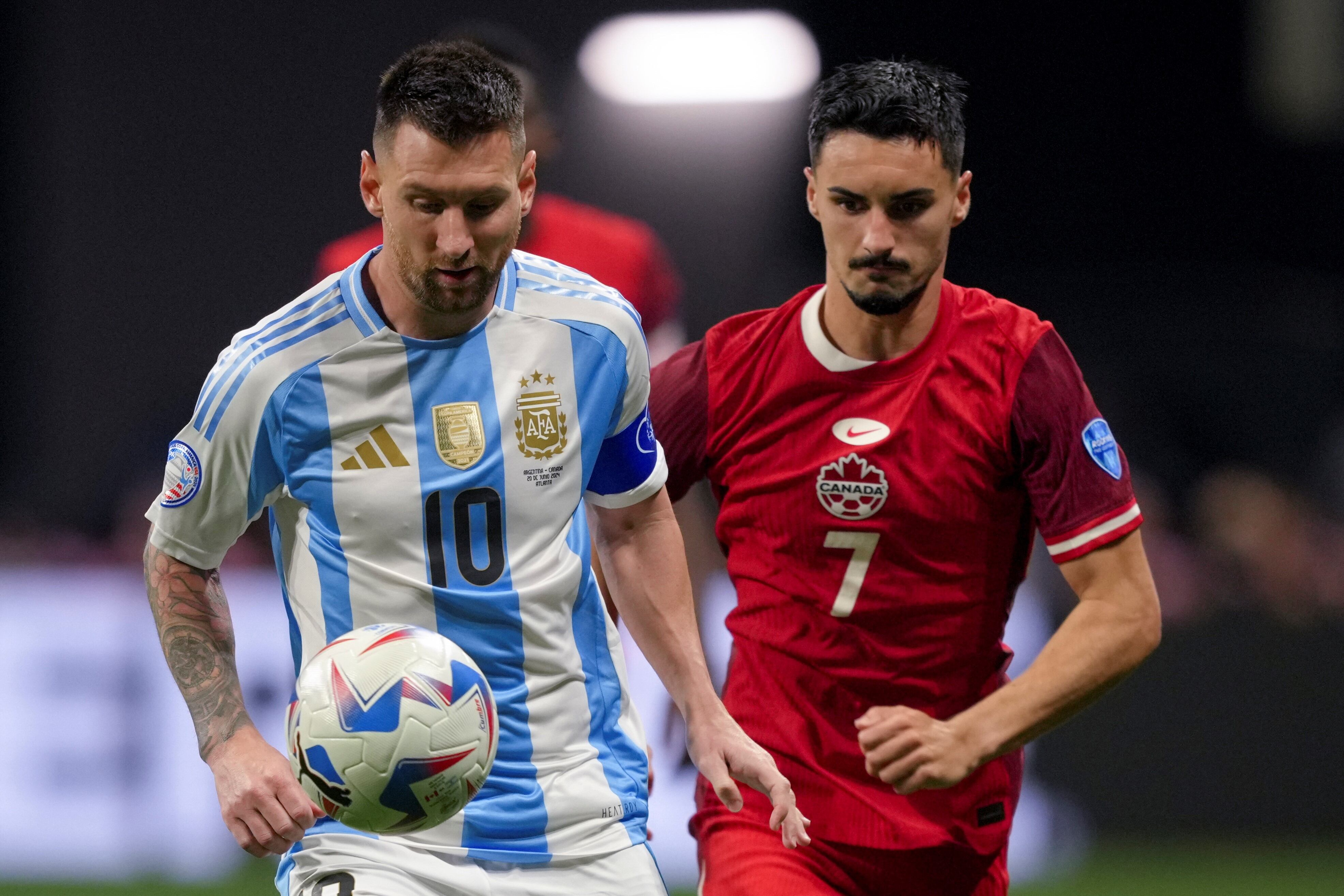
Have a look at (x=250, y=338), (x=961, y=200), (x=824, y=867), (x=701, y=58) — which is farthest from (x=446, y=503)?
(x=701, y=58)

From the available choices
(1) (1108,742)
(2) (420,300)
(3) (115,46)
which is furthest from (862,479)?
(3) (115,46)

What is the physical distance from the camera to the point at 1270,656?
313 inches

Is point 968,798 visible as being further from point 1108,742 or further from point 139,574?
point 139,574

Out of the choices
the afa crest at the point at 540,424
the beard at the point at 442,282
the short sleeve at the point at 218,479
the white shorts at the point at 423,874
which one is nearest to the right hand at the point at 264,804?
the white shorts at the point at 423,874

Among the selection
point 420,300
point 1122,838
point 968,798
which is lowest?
point 1122,838

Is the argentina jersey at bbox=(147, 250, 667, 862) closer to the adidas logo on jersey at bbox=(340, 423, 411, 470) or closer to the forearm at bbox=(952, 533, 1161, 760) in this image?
the adidas logo on jersey at bbox=(340, 423, 411, 470)

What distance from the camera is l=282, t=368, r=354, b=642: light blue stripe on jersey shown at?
3.21 meters

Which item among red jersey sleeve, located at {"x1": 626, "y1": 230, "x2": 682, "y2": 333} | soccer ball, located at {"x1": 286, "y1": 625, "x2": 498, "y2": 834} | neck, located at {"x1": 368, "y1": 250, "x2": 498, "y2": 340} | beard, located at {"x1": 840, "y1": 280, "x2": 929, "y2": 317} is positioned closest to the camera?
soccer ball, located at {"x1": 286, "y1": 625, "x2": 498, "y2": 834}

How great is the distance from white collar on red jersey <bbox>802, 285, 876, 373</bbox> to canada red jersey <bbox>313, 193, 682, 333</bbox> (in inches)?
53.8

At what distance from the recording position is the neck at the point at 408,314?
3289 millimetres

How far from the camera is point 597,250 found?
5.47 metres

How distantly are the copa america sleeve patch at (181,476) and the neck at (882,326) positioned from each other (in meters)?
1.45

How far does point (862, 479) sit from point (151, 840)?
4.81m

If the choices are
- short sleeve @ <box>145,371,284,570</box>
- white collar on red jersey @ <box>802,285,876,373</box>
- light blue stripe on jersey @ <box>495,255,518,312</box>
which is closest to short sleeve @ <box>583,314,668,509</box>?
light blue stripe on jersey @ <box>495,255,518,312</box>
